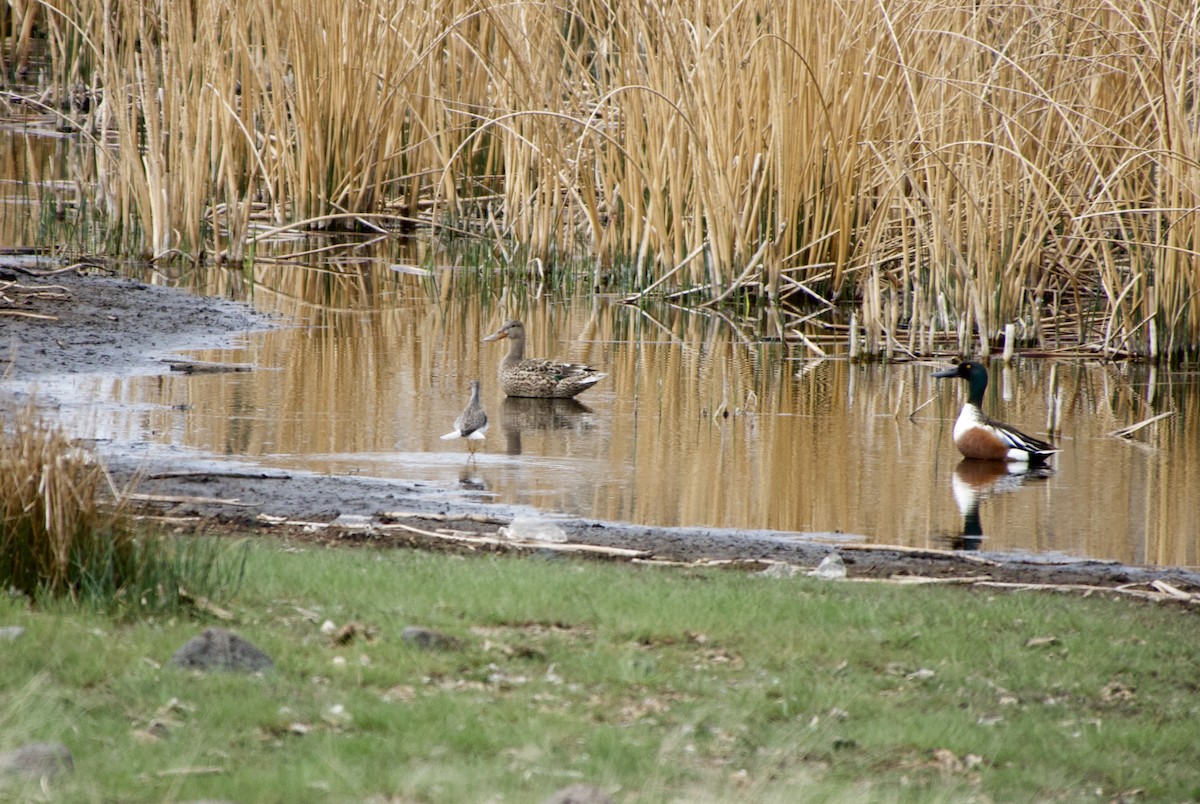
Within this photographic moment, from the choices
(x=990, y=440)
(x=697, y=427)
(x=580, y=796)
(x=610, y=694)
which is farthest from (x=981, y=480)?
(x=580, y=796)

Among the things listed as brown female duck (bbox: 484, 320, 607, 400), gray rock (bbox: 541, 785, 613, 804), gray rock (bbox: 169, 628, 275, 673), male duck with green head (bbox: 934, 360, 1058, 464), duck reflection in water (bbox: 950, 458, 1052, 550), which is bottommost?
gray rock (bbox: 541, 785, 613, 804)

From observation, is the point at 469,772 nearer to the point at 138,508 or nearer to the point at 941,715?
the point at 941,715

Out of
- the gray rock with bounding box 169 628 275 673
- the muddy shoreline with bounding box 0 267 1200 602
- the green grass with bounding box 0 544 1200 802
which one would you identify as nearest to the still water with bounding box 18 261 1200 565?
the muddy shoreline with bounding box 0 267 1200 602

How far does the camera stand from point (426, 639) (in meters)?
4.79

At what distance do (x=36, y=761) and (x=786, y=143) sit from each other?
1042cm

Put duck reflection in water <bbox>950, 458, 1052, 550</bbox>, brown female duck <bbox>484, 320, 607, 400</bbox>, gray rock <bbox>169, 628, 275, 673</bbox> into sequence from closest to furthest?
gray rock <bbox>169, 628, 275, 673</bbox> < duck reflection in water <bbox>950, 458, 1052, 550</bbox> < brown female duck <bbox>484, 320, 607, 400</bbox>

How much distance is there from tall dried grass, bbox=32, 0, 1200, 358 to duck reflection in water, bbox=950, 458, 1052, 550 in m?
2.31

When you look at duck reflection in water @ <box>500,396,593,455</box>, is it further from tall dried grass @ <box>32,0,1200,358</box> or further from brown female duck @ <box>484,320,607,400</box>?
tall dried grass @ <box>32,0,1200,358</box>

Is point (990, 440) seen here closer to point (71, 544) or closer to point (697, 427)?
point (697, 427)

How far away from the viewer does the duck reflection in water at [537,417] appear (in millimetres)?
9562

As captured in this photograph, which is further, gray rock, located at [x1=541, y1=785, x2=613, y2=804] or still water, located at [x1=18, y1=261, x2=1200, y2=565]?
still water, located at [x1=18, y1=261, x2=1200, y2=565]

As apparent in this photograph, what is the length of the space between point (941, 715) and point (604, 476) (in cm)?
383

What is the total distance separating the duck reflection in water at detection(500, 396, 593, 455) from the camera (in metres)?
9.56

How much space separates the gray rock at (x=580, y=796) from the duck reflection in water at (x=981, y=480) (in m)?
4.36
